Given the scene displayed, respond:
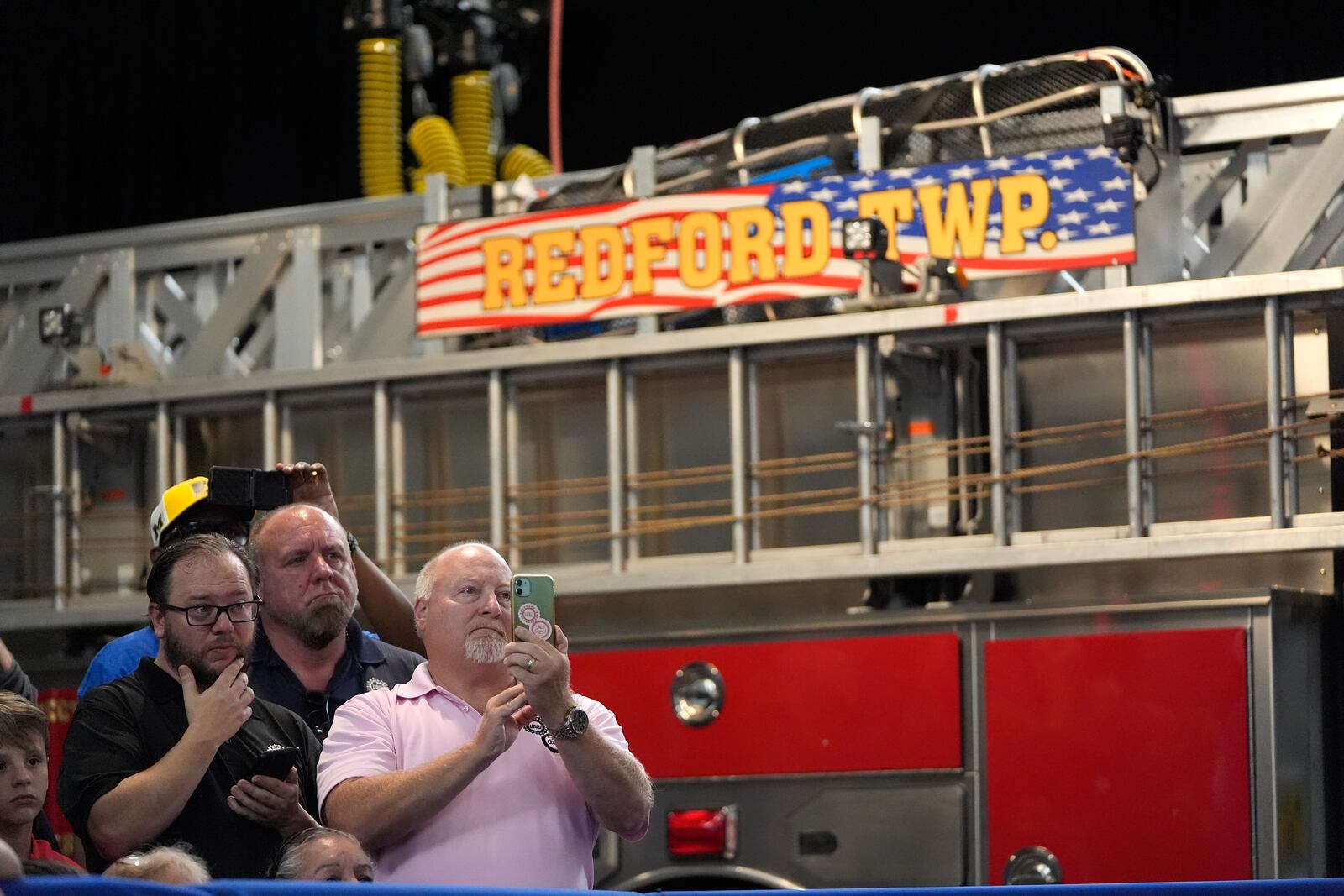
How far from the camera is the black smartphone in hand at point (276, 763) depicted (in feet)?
13.9

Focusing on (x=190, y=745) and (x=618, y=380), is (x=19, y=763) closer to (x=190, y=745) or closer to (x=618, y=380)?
(x=190, y=745)

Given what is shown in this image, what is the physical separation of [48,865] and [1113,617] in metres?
3.78

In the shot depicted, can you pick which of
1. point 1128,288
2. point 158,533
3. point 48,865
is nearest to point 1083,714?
point 1128,288

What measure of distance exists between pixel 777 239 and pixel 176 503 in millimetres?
2452

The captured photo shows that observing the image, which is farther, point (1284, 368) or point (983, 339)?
point (983, 339)

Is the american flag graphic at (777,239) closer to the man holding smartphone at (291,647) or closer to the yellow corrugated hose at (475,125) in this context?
the man holding smartphone at (291,647)

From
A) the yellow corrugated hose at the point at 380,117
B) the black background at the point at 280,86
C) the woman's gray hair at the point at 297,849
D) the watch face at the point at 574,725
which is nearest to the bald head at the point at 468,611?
the watch face at the point at 574,725

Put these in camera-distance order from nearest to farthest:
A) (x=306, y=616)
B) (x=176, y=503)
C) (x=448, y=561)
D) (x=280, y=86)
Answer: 1. (x=448, y=561)
2. (x=306, y=616)
3. (x=176, y=503)
4. (x=280, y=86)

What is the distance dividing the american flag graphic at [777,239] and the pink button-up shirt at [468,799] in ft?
9.37

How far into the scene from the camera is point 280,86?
13180mm

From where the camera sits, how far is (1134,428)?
252 inches

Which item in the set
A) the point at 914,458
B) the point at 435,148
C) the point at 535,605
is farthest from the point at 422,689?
the point at 435,148

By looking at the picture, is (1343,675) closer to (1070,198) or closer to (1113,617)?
(1113,617)

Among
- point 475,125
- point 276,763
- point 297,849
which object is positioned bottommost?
point 297,849
